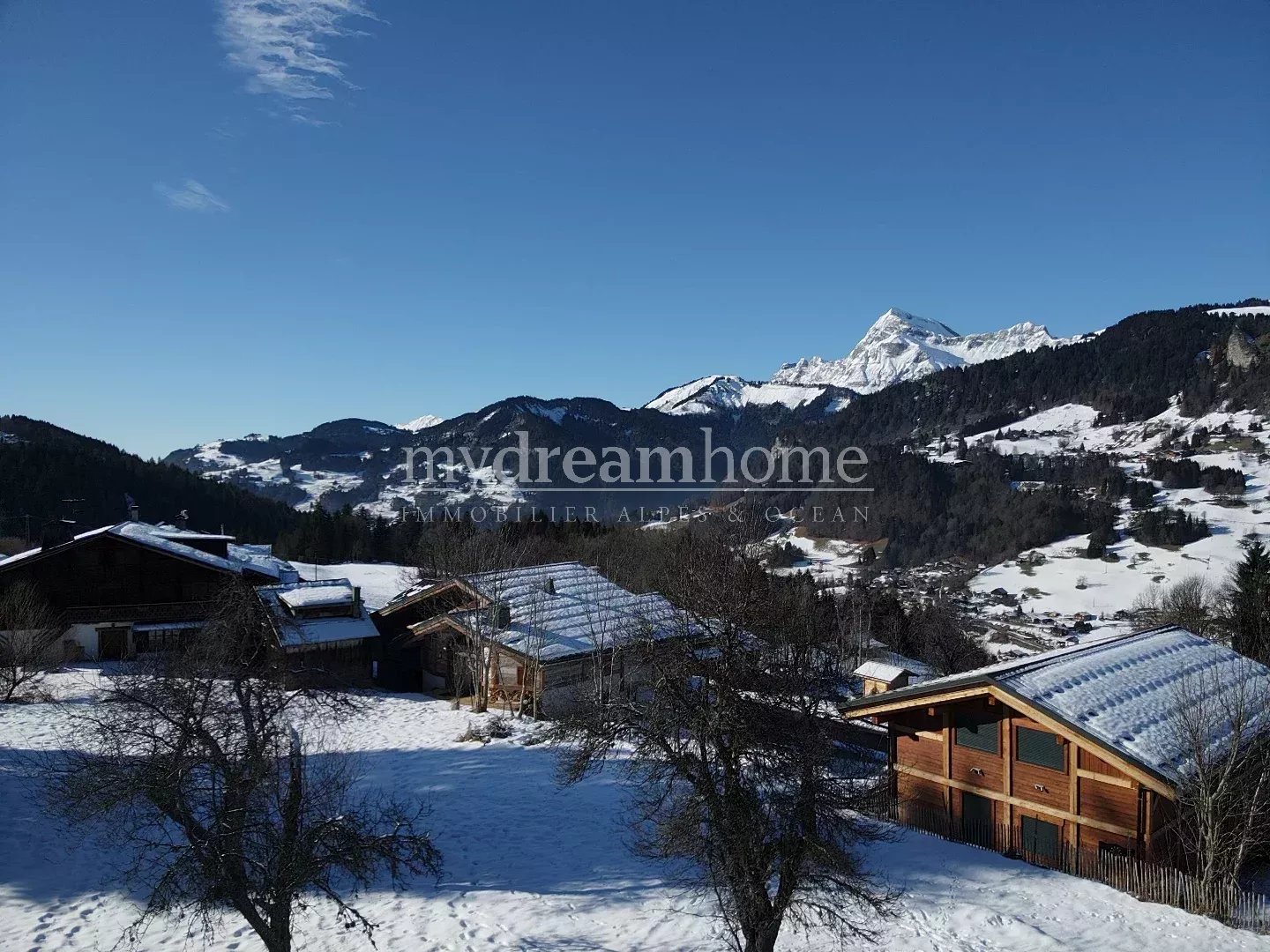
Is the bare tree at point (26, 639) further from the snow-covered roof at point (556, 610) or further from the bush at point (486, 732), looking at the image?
the snow-covered roof at point (556, 610)

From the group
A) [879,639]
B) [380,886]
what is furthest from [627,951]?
[879,639]

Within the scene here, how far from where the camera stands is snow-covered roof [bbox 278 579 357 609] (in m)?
39.6

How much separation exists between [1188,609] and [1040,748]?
4315cm

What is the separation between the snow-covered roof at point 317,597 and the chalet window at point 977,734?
105ft

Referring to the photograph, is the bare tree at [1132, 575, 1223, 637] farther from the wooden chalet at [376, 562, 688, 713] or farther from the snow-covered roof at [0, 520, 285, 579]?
the snow-covered roof at [0, 520, 285, 579]

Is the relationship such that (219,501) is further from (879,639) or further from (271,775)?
(271,775)

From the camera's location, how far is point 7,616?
1351 inches

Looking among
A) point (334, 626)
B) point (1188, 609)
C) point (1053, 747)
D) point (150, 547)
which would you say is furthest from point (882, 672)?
point (150, 547)

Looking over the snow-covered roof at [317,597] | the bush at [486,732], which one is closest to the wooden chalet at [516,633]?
the snow-covered roof at [317,597]

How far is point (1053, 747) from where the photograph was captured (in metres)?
19.8

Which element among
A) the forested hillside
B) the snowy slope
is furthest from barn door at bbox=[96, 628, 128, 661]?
the snowy slope

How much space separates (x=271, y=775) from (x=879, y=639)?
188 feet

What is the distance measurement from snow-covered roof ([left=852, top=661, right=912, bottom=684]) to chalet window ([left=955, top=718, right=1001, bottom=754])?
1664cm

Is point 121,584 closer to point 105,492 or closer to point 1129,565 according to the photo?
point 105,492
